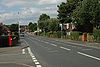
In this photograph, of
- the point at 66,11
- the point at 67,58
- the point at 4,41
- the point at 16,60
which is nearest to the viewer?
the point at 16,60

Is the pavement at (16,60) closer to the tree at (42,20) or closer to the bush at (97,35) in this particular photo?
the bush at (97,35)

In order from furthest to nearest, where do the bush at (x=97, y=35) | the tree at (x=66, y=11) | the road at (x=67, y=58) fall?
the tree at (x=66, y=11) → the bush at (x=97, y=35) → the road at (x=67, y=58)

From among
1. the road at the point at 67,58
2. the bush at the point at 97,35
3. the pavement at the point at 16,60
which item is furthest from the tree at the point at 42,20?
the pavement at the point at 16,60

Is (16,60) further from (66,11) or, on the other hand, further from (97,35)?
(66,11)

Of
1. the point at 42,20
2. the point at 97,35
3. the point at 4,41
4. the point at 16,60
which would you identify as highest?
the point at 42,20

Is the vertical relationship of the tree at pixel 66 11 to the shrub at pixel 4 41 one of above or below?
above

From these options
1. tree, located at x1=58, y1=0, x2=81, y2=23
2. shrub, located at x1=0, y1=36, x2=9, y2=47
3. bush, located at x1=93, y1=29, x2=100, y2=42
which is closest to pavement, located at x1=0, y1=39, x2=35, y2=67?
shrub, located at x1=0, y1=36, x2=9, y2=47

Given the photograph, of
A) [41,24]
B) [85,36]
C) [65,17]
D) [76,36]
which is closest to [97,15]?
[85,36]

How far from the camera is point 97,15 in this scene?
34.9 metres

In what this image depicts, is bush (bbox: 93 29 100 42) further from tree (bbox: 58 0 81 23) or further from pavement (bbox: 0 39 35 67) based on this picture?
tree (bbox: 58 0 81 23)

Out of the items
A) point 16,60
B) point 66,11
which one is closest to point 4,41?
point 16,60

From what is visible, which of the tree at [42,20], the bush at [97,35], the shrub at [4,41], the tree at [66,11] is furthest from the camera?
the tree at [42,20]

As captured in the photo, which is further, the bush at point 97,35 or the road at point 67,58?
the bush at point 97,35

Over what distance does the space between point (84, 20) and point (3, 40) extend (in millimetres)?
17341
